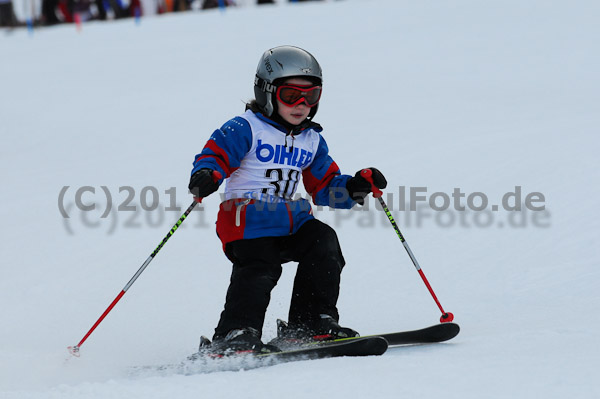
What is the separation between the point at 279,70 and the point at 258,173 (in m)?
0.55

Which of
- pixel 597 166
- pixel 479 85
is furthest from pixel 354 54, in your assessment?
pixel 597 166

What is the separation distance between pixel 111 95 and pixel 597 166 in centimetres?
839

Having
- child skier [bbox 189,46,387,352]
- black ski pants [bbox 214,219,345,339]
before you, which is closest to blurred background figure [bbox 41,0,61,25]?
child skier [bbox 189,46,387,352]

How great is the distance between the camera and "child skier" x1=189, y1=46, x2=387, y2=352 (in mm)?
3760

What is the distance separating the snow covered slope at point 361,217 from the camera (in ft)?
9.70

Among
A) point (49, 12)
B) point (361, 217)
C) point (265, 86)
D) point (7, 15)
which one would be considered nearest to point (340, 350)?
point (265, 86)

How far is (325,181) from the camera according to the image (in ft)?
13.7

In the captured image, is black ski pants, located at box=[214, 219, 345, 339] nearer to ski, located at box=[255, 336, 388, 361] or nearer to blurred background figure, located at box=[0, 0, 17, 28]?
ski, located at box=[255, 336, 388, 361]

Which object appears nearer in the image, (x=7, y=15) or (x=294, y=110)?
(x=294, y=110)

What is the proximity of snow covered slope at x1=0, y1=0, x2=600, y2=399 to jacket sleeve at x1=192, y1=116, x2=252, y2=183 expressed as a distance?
3.61ft

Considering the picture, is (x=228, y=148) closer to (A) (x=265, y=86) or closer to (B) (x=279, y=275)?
(A) (x=265, y=86)

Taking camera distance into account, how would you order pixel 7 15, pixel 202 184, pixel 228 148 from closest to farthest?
pixel 202 184 < pixel 228 148 < pixel 7 15

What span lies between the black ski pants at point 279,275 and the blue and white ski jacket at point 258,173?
0.08 metres

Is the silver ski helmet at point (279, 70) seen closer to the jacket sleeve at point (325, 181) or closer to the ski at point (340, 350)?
the jacket sleeve at point (325, 181)
